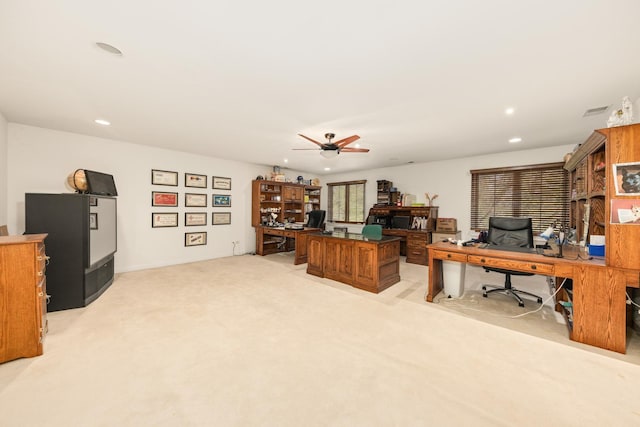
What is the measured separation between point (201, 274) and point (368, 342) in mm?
3579

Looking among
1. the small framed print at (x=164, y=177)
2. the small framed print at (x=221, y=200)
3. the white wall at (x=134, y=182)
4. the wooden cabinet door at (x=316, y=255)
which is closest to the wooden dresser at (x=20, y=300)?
the white wall at (x=134, y=182)

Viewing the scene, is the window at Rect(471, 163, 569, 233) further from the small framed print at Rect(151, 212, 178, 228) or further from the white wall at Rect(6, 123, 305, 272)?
the small framed print at Rect(151, 212, 178, 228)

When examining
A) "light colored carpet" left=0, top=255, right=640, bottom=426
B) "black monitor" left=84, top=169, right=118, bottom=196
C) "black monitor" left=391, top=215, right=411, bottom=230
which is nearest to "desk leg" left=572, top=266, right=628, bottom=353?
"light colored carpet" left=0, top=255, right=640, bottom=426

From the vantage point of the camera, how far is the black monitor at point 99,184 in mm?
3496

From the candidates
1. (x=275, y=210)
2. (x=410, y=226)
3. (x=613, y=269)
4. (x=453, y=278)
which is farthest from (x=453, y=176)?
(x=275, y=210)

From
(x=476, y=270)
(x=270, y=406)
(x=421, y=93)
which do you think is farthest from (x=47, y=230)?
(x=476, y=270)

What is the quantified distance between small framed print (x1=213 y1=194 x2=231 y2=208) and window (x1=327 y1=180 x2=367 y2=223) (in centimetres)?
345

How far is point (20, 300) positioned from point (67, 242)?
1344mm

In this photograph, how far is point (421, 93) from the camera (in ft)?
8.83

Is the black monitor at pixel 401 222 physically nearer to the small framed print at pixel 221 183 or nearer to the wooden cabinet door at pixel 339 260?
the wooden cabinet door at pixel 339 260

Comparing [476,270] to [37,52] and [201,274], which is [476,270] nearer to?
[201,274]

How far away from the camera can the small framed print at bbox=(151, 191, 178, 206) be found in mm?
5241

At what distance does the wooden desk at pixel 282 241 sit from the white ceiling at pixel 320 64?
2616 millimetres

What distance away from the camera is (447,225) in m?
5.94
